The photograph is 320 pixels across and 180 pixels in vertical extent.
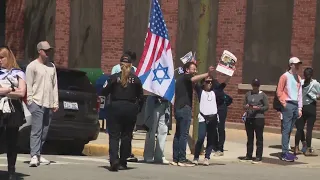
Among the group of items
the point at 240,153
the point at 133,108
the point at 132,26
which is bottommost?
the point at 240,153

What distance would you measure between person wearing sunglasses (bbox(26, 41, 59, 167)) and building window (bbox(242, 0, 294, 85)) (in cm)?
881

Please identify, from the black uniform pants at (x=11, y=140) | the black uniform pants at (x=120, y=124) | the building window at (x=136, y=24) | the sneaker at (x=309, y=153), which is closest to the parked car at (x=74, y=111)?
the black uniform pants at (x=120, y=124)

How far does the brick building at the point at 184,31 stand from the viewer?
17.7 m

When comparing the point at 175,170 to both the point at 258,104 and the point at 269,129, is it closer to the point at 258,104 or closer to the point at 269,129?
the point at 258,104

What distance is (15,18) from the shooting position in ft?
79.7

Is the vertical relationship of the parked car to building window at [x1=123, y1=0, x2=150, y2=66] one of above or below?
below

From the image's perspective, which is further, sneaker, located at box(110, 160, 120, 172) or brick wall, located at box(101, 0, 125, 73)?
brick wall, located at box(101, 0, 125, 73)

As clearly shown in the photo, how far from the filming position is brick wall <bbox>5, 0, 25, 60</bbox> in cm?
2412

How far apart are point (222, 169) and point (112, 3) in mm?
10928

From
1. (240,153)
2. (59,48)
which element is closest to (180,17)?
(59,48)

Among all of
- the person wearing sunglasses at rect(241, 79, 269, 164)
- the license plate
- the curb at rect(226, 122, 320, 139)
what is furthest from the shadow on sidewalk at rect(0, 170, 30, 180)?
the curb at rect(226, 122, 320, 139)

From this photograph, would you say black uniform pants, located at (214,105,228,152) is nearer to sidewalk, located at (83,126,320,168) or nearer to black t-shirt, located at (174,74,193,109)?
sidewalk, located at (83,126,320,168)

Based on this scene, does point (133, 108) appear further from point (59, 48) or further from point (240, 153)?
point (59, 48)

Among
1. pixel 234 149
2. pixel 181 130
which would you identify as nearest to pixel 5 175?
pixel 181 130
